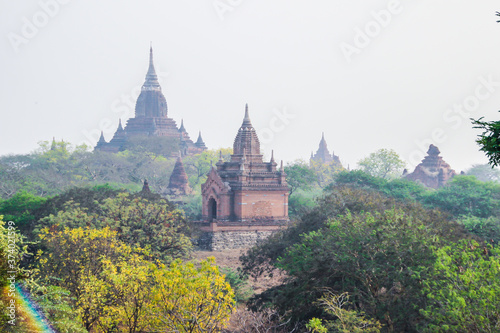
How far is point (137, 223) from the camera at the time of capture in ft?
123

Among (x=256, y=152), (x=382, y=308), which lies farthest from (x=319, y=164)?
(x=382, y=308)

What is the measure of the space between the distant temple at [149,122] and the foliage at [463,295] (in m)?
90.3

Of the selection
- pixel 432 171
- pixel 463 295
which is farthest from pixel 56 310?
pixel 432 171

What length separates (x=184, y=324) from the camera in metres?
22.7

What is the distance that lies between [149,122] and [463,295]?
93.8 metres

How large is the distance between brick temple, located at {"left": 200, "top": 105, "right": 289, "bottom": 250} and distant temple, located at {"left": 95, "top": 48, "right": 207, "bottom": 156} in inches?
2185

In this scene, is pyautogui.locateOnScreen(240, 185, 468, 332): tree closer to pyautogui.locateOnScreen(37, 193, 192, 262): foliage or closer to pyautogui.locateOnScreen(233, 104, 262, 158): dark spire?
pyautogui.locateOnScreen(37, 193, 192, 262): foliage

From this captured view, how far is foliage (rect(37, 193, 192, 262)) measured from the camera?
35719 millimetres

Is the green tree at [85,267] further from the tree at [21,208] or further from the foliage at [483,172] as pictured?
the foliage at [483,172]

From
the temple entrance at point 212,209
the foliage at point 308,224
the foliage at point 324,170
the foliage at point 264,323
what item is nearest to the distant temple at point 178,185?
the temple entrance at point 212,209

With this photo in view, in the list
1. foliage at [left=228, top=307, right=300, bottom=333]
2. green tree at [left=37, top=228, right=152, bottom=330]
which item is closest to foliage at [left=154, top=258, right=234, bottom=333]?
foliage at [left=228, top=307, right=300, bottom=333]

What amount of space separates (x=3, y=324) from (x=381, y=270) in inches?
467

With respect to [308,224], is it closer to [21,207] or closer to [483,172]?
[21,207]

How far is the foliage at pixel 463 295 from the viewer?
19.6 meters
